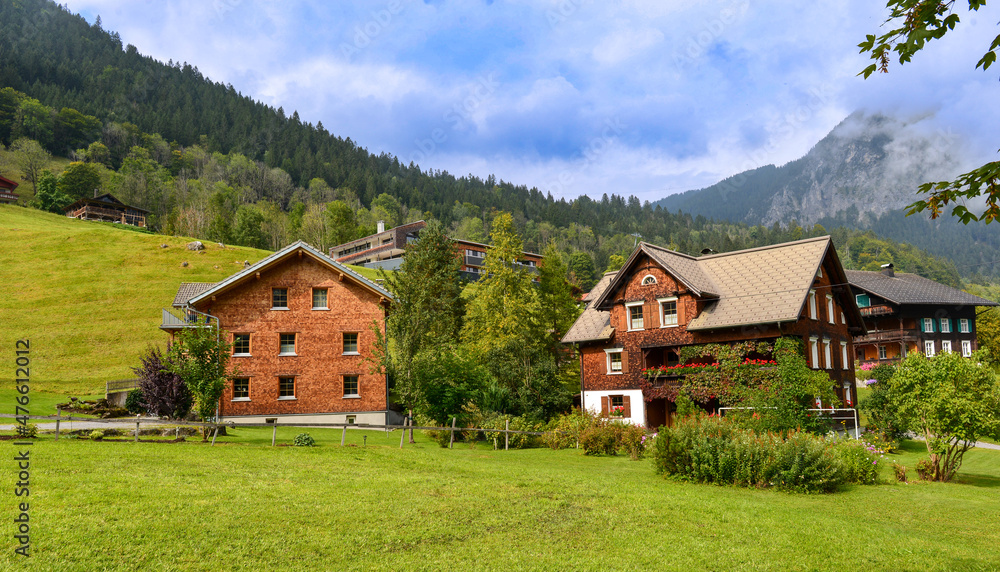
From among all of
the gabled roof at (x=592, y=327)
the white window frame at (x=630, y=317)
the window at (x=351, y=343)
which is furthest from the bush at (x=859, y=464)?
the window at (x=351, y=343)

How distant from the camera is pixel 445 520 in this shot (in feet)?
40.6

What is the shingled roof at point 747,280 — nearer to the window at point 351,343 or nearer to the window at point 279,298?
the window at point 351,343

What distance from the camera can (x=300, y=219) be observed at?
14762 cm

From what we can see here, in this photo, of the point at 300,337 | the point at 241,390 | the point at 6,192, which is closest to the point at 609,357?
the point at 300,337

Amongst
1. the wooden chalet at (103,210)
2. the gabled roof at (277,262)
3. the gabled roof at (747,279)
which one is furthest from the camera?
the wooden chalet at (103,210)

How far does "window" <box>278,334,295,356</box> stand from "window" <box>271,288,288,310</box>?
1.79 metres

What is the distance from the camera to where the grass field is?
5284cm

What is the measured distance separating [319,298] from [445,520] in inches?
1130

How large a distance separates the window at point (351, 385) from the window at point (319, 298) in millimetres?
4647

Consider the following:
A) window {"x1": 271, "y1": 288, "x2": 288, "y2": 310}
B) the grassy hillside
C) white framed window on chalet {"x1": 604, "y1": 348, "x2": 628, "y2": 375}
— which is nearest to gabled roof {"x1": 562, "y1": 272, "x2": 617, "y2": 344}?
white framed window on chalet {"x1": 604, "y1": 348, "x2": 628, "y2": 375}

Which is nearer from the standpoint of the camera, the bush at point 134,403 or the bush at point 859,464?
the bush at point 859,464

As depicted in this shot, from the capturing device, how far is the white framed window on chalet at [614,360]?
40.1 meters

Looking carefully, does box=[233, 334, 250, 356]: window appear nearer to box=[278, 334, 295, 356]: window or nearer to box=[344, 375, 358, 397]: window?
box=[278, 334, 295, 356]: window

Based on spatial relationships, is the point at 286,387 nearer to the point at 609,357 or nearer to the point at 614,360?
the point at 609,357
